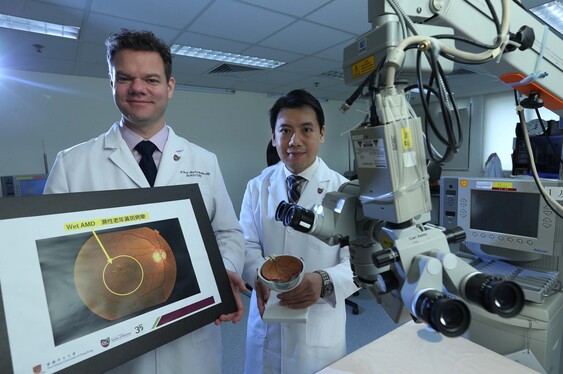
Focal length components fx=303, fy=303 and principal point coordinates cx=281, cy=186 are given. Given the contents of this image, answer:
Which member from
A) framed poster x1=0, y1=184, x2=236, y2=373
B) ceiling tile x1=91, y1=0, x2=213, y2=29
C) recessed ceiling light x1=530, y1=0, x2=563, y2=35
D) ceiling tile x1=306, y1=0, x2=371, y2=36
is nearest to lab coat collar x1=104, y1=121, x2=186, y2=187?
framed poster x1=0, y1=184, x2=236, y2=373

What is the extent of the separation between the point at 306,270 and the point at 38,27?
10.9ft

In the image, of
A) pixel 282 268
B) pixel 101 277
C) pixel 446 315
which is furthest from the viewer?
pixel 282 268

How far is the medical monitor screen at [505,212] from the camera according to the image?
1.35 m

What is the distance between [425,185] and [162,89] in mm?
849

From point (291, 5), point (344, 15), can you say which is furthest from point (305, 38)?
point (291, 5)

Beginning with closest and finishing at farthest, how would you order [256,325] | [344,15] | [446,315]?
[446,315] → [256,325] → [344,15]

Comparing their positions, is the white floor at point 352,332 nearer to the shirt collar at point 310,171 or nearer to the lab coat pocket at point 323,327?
the lab coat pocket at point 323,327

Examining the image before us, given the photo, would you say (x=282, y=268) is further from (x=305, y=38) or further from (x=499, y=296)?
(x=305, y=38)

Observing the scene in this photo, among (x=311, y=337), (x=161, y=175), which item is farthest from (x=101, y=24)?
(x=311, y=337)

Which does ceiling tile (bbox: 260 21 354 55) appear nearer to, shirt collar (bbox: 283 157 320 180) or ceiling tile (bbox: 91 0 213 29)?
ceiling tile (bbox: 91 0 213 29)

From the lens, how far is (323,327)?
3.96ft

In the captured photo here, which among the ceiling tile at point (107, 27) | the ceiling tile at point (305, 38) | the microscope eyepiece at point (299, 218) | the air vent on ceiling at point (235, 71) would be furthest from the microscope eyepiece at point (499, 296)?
the air vent on ceiling at point (235, 71)

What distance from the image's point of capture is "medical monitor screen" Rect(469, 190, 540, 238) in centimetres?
135

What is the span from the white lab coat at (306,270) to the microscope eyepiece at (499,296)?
685mm
